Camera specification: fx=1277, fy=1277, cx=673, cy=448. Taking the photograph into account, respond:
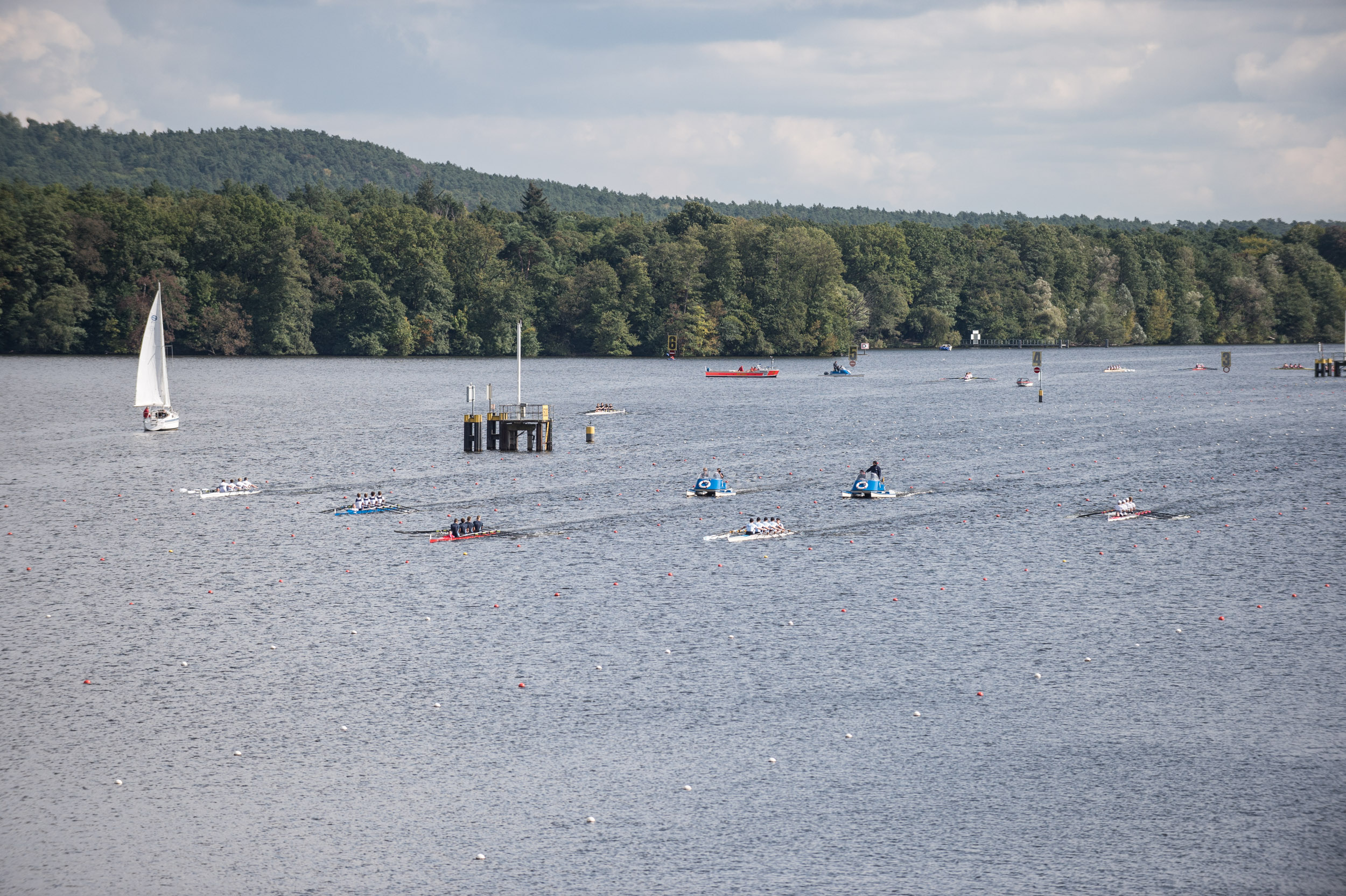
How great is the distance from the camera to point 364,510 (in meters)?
84.9

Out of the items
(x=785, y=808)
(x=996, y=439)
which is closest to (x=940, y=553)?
(x=785, y=808)

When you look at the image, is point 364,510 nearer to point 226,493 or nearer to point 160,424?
point 226,493

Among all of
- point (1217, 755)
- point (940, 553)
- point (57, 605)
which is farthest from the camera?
point (940, 553)

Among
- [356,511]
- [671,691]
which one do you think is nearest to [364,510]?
[356,511]

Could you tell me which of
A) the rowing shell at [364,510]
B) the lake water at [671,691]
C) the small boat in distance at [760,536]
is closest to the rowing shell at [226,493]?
the lake water at [671,691]

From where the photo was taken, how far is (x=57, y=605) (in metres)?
58.9

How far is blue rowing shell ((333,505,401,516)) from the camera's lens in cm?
8412

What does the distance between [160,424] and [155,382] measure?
4.87 m

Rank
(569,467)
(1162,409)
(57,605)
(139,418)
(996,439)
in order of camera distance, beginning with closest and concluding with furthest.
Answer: (57,605), (569,467), (996,439), (139,418), (1162,409)

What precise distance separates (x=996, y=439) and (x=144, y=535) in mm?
86172

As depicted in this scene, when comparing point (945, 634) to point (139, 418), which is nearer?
point (945, 634)

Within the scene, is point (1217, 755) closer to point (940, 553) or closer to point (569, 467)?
point (940, 553)

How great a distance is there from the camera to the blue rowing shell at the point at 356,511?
8412 centimetres

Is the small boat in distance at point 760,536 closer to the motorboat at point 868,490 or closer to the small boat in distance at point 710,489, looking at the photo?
the small boat in distance at point 710,489
